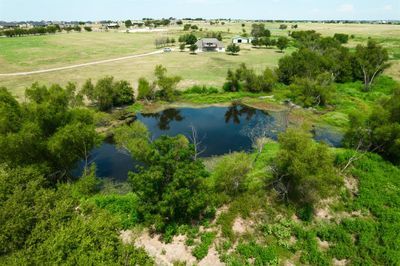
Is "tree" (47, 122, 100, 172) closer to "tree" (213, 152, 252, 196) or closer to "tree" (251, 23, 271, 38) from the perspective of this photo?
"tree" (213, 152, 252, 196)

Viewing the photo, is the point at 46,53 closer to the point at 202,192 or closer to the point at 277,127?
the point at 277,127

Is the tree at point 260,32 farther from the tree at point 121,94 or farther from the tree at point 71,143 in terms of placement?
the tree at point 71,143

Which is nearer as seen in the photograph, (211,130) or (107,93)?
(211,130)

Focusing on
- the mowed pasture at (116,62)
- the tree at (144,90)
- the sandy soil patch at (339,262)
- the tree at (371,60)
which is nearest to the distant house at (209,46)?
the mowed pasture at (116,62)

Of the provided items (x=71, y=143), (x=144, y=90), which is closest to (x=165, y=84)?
(x=144, y=90)

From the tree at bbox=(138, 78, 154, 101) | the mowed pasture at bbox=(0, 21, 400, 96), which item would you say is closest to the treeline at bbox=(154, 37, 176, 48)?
the mowed pasture at bbox=(0, 21, 400, 96)

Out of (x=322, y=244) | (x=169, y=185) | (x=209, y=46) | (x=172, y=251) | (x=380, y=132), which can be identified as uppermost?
(x=209, y=46)

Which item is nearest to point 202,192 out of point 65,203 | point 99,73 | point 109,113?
point 65,203

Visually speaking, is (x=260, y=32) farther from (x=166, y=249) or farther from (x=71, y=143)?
(x=166, y=249)
